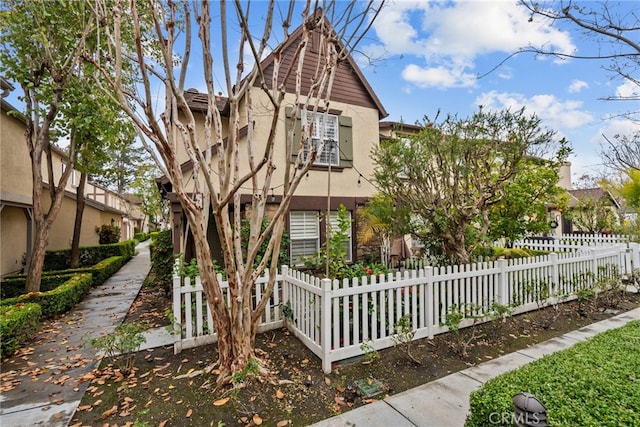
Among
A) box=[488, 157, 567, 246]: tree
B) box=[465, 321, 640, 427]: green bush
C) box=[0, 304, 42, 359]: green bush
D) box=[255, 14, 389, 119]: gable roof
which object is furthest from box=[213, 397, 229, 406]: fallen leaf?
box=[255, 14, 389, 119]: gable roof

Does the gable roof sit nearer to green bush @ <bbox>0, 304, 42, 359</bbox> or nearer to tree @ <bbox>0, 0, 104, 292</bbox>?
tree @ <bbox>0, 0, 104, 292</bbox>

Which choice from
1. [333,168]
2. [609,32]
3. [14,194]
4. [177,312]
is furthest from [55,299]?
[609,32]

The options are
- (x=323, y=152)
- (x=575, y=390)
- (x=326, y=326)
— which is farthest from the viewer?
(x=323, y=152)

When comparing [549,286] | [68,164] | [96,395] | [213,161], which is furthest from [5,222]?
[549,286]

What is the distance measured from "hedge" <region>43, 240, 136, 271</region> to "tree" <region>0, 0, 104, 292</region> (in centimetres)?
573

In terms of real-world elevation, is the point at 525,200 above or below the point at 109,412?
above

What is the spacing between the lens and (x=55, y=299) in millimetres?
6672

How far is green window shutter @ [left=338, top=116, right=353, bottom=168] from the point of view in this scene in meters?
9.07

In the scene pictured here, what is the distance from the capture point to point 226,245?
3523 mm

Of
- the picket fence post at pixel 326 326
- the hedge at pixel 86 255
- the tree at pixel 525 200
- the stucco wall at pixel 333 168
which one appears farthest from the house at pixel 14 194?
the tree at pixel 525 200

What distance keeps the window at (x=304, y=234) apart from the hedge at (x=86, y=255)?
34.1ft

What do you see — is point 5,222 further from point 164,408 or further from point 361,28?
point 361,28

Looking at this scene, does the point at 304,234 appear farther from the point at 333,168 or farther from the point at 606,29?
the point at 606,29

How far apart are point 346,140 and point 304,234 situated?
320 cm
